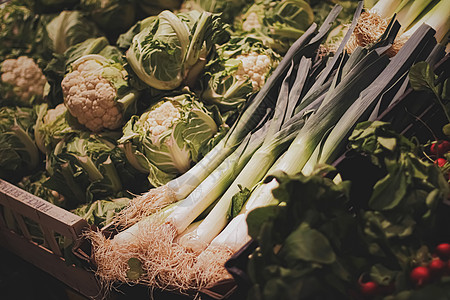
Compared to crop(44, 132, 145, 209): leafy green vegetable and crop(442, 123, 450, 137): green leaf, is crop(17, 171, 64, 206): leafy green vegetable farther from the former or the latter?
crop(442, 123, 450, 137): green leaf

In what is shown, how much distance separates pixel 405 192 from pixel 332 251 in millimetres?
248

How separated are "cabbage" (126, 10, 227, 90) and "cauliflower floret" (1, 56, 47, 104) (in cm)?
103

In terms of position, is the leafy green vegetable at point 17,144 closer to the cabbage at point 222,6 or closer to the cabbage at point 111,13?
the cabbage at point 111,13

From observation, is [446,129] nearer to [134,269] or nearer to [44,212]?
[134,269]

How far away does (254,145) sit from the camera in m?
1.63

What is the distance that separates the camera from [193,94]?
1.92 m

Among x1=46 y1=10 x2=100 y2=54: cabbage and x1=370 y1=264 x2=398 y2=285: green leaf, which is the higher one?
x1=370 y1=264 x2=398 y2=285: green leaf

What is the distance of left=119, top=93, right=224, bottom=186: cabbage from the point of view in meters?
1.76

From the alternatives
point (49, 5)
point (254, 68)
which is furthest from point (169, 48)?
point (49, 5)

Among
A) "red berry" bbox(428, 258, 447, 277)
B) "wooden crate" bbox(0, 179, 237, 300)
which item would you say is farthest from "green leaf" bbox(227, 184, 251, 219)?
"red berry" bbox(428, 258, 447, 277)

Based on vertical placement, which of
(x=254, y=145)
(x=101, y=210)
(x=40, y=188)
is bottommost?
(x=40, y=188)

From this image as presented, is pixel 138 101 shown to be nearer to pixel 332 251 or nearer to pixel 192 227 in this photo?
pixel 192 227

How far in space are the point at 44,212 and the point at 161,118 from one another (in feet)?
2.06

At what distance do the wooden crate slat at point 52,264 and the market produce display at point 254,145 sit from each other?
0.30ft
